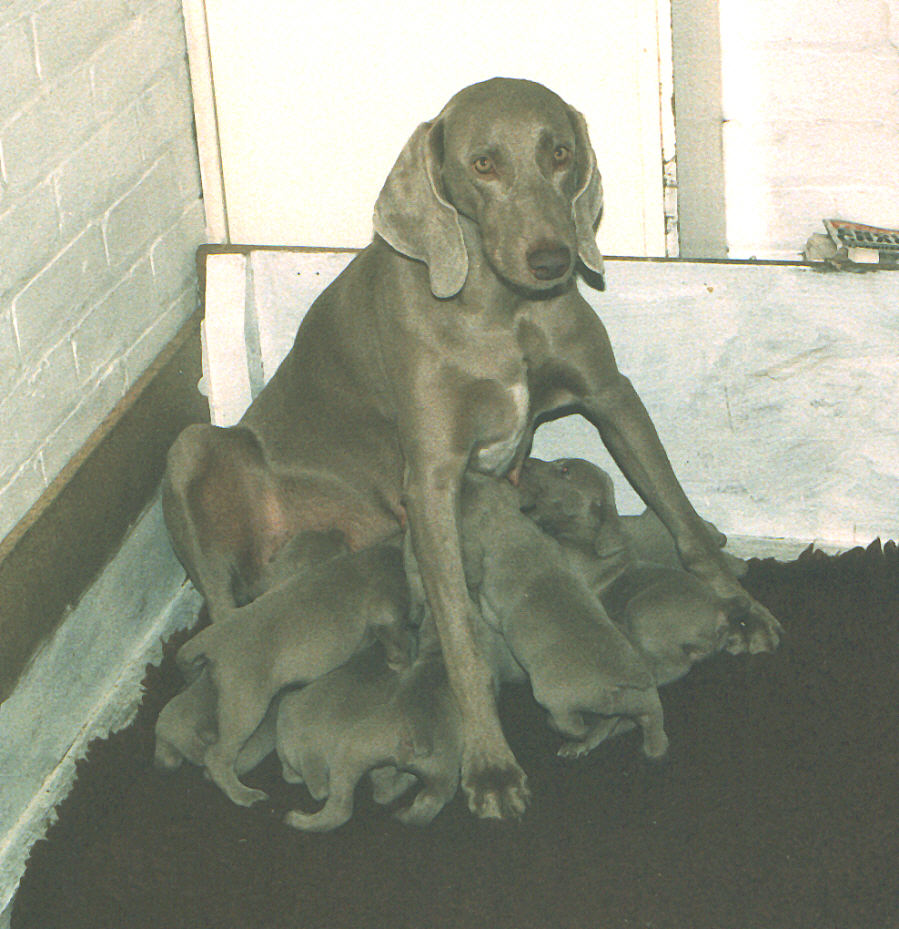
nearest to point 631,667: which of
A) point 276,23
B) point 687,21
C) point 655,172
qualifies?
point 655,172

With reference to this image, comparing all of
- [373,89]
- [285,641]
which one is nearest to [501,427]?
[285,641]

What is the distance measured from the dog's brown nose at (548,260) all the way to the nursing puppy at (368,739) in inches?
31.5

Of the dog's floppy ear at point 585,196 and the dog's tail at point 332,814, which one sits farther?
the dog's floppy ear at point 585,196

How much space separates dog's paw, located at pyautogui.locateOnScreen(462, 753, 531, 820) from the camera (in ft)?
8.50

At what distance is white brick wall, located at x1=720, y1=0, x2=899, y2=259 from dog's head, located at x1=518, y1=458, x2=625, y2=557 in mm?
753

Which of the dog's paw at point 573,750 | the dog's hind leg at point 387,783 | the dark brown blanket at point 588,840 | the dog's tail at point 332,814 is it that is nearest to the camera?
the dark brown blanket at point 588,840

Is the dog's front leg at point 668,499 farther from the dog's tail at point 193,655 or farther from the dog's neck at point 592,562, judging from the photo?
the dog's tail at point 193,655

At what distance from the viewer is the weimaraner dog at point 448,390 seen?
8.48ft

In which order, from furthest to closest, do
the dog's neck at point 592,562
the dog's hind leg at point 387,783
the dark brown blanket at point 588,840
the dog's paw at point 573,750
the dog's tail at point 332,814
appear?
1. the dog's neck at point 592,562
2. the dog's paw at point 573,750
3. the dog's hind leg at point 387,783
4. the dog's tail at point 332,814
5. the dark brown blanket at point 588,840

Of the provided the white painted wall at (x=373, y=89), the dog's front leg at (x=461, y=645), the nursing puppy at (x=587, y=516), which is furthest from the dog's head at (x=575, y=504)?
the white painted wall at (x=373, y=89)

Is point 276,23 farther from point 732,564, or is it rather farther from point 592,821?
point 592,821

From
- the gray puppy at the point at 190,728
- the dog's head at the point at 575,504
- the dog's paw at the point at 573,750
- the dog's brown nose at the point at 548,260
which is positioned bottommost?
the dog's paw at the point at 573,750

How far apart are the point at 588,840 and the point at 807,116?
170cm

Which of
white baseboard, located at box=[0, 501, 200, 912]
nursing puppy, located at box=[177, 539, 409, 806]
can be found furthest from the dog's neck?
white baseboard, located at box=[0, 501, 200, 912]
